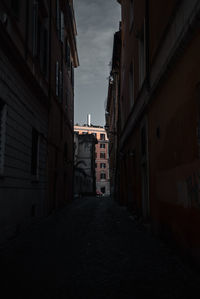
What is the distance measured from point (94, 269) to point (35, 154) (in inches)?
278

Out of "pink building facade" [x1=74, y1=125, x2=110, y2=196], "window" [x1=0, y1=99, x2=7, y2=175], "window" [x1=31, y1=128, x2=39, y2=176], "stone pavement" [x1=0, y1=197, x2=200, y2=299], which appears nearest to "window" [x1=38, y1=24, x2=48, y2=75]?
"window" [x1=31, y1=128, x2=39, y2=176]

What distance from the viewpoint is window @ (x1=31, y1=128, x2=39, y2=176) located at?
432 inches

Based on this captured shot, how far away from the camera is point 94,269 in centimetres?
475

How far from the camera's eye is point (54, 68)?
15.2 m

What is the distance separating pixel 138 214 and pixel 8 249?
5712mm

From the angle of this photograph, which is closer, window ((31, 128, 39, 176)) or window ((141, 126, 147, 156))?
window ((141, 126, 147, 156))

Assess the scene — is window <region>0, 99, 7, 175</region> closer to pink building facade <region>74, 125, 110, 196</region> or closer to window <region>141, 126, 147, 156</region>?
window <region>141, 126, 147, 156</region>

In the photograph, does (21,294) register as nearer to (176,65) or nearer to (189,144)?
(189,144)

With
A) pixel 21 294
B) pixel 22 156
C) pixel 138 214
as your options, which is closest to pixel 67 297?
pixel 21 294

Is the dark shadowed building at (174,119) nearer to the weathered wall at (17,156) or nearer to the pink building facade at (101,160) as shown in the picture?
the weathered wall at (17,156)

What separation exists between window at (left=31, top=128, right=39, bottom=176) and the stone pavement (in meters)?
3.72

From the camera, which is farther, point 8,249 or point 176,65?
point 8,249

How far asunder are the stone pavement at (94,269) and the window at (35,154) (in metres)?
3.72

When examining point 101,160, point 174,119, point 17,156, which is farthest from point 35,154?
point 101,160
